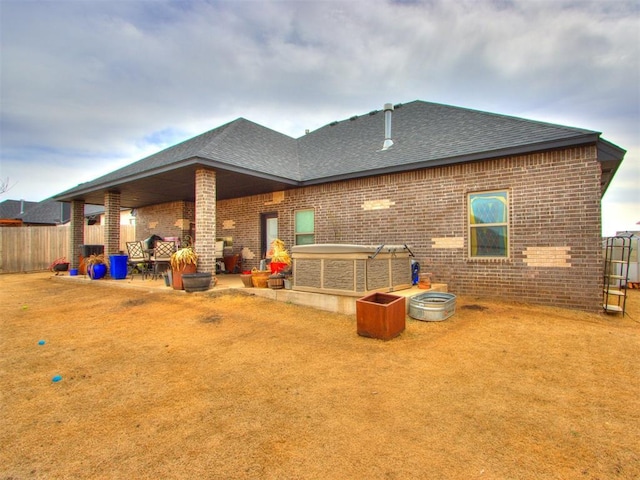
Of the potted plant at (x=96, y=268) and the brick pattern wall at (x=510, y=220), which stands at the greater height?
the brick pattern wall at (x=510, y=220)

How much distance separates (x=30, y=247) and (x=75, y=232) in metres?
4.45

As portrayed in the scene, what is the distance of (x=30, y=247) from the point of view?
48.2 ft

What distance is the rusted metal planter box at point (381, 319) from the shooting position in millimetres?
4484

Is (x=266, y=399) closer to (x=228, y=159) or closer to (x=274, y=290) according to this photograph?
(x=274, y=290)

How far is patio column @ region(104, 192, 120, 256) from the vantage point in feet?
36.1

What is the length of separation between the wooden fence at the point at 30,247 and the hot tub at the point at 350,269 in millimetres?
14735

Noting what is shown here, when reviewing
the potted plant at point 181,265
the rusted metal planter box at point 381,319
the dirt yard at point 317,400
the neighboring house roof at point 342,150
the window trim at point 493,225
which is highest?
the neighboring house roof at point 342,150

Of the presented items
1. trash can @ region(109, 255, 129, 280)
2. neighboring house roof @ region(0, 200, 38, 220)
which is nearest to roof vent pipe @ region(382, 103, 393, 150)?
trash can @ region(109, 255, 129, 280)

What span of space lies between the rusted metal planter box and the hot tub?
1.00 metres

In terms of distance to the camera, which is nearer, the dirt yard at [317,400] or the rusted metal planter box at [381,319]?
the dirt yard at [317,400]

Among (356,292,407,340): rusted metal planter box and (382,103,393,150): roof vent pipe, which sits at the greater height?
(382,103,393,150): roof vent pipe

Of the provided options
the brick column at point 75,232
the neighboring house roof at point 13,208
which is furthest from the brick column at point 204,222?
the neighboring house roof at point 13,208

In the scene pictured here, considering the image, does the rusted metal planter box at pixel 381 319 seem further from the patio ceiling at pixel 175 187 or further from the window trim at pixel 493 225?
the patio ceiling at pixel 175 187

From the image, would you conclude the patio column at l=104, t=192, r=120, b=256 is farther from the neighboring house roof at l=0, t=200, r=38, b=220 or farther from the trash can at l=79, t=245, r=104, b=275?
the neighboring house roof at l=0, t=200, r=38, b=220
